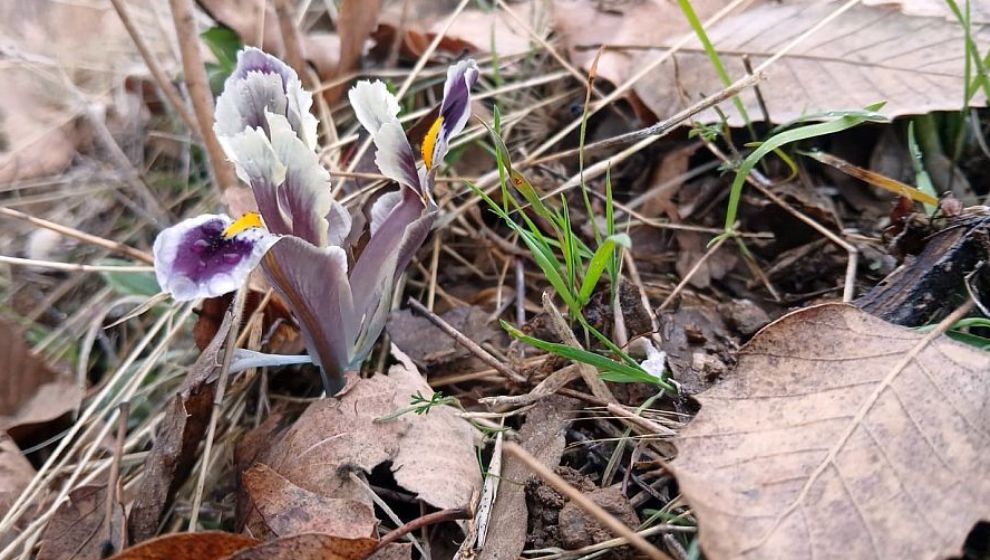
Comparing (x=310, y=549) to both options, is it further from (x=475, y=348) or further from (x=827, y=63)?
(x=827, y=63)

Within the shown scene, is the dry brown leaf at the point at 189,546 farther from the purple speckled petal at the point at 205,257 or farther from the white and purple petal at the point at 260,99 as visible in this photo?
the white and purple petal at the point at 260,99

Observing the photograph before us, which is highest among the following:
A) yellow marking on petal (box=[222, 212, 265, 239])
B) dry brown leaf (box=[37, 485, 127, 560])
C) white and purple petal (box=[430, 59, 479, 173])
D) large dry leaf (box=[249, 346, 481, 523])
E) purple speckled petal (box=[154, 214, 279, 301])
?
white and purple petal (box=[430, 59, 479, 173])

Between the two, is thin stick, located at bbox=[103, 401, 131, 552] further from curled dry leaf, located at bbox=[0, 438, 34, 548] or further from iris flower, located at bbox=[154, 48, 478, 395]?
iris flower, located at bbox=[154, 48, 478, 395]

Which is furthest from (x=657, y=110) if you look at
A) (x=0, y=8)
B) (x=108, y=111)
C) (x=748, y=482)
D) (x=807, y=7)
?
(x=0, y=8)

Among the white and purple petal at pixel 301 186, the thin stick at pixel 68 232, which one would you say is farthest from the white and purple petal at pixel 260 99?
the thin stick at pixel 68 232

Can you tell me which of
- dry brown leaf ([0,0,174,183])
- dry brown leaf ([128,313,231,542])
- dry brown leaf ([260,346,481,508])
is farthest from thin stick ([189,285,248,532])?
dry brown leaf ([0,0,174,183])

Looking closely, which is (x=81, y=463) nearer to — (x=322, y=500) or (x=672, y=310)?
(x=322, y=500)

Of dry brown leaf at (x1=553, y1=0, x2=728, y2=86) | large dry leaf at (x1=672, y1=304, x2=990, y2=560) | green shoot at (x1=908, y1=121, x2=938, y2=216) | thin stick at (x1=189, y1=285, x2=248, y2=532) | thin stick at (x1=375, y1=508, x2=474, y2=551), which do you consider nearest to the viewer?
large dry leaf at (x1=672, y1=304, x2=990, y2=560)
